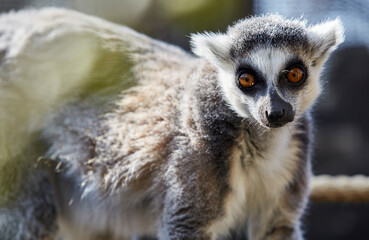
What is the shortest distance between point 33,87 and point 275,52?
1544mm

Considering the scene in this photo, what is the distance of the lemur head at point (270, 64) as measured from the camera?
217cm

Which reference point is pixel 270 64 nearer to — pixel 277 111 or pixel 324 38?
pixel 277 111

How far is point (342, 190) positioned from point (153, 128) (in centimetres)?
154

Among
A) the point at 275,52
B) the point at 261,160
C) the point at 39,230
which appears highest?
the point at 275,52

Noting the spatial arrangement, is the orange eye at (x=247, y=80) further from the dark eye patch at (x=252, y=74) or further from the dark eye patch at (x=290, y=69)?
the dark eye patch at (x=290, y=69)

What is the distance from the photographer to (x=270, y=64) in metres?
2.21

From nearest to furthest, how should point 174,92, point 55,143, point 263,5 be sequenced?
point 174,92 → point 55,143 → point 263,5

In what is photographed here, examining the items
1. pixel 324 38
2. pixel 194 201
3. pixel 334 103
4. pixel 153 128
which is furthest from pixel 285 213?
pixel 334 103

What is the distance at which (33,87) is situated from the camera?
2.88 metres

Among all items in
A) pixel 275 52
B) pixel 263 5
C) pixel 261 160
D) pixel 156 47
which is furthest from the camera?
pixel 263 5

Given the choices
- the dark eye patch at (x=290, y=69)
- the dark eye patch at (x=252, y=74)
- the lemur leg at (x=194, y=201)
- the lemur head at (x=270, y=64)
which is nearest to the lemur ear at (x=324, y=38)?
the lemur head at (x=270, y=64)

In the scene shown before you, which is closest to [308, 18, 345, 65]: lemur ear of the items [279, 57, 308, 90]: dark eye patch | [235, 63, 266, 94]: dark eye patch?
[279, 57, 308, 90]: dark eye patch

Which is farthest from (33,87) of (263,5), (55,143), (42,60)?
(263,5)

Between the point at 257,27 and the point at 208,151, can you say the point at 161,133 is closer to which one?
the point at 208,151
